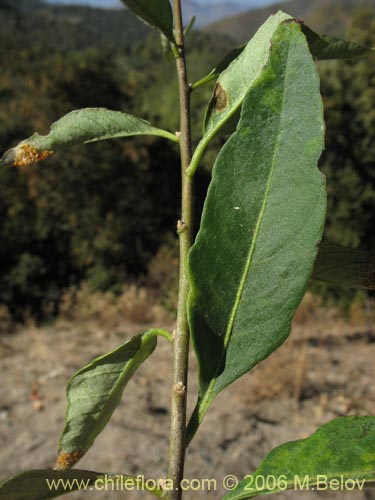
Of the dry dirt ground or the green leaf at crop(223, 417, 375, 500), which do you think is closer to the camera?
the green leaf at crop(223, 417, 375, 500)

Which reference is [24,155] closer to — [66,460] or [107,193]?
[66,460]

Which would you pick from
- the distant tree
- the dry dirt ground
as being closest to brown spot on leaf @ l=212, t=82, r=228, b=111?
the dry dirt ground

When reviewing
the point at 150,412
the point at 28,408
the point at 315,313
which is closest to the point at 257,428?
the point at 150,412

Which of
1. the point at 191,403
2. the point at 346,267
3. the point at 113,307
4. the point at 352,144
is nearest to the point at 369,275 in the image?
the point at 346,267

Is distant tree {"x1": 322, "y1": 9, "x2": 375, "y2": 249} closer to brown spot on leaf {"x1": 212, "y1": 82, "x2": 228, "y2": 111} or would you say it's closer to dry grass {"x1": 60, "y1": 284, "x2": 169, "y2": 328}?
dry grass {"x1": 60, "y1": 284, "x2": 169, "y2": 328}

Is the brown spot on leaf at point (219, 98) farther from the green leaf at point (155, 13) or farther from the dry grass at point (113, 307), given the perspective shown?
the dry grass at point (113, 307)

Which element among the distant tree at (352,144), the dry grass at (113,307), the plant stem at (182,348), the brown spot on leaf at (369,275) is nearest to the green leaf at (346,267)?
the brown spot on leaf at (369,275)
